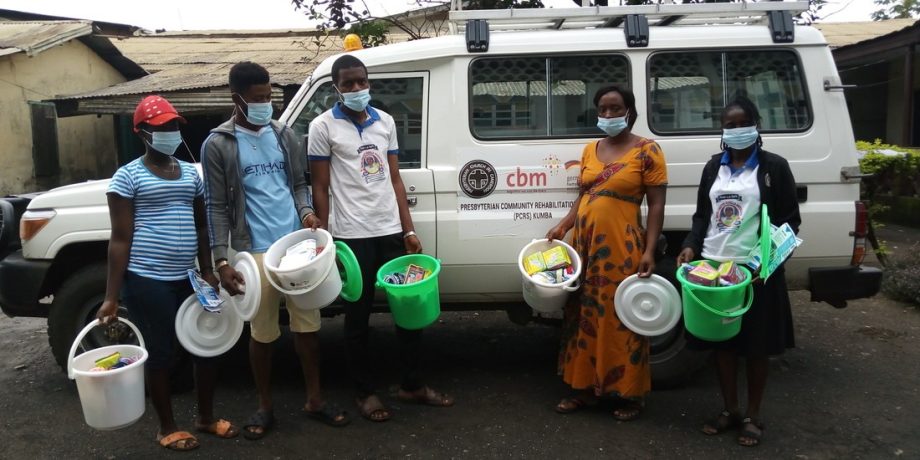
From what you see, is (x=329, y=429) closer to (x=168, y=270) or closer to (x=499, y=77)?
(x=168, y=270)

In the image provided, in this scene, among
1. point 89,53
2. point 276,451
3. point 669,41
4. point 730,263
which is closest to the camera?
point 730,263

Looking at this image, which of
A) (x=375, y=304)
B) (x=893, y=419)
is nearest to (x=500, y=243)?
(x=375, y=304)

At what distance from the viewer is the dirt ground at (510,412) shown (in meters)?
3.68

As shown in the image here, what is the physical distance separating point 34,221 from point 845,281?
15.9 feet

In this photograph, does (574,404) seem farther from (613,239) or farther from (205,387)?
(205,387)

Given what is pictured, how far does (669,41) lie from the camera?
13.9ft

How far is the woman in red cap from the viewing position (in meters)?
3.37

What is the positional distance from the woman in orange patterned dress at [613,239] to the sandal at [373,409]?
1086mm

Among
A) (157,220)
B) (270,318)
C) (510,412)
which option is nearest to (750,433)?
(510,412)

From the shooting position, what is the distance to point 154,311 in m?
3.48

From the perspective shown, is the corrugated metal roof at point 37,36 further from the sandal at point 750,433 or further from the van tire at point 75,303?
the sandal at point 750,433

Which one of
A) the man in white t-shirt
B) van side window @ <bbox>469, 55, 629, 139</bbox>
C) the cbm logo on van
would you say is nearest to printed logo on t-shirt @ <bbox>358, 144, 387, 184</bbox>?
the man in white t-shirt

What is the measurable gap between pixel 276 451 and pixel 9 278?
6.92 feet

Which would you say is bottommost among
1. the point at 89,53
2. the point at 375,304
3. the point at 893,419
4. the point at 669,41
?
the point at 893,419
